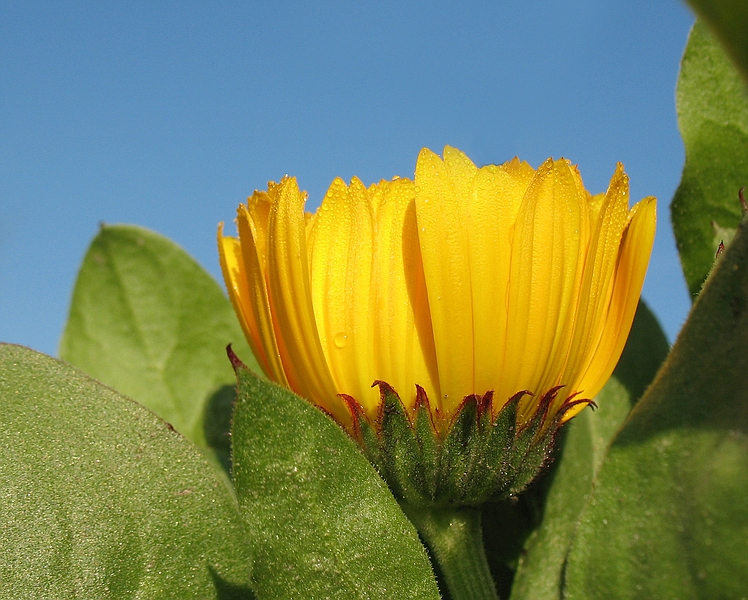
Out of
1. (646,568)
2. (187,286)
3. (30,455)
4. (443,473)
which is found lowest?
(646,568)

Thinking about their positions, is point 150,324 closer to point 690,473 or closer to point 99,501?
point 99,501

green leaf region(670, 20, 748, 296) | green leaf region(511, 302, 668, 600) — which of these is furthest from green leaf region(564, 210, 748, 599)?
green leaf region(670, 20, 748, 296)

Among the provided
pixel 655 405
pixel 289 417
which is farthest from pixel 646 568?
pixel 289 417

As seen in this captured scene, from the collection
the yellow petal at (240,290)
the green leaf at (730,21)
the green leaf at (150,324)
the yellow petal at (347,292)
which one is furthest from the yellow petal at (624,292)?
the green leaf at (150,324)

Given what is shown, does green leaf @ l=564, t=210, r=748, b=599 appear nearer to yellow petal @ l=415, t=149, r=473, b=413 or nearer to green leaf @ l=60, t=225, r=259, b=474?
yellow petal @ l=415, t=149, r=473, b=413

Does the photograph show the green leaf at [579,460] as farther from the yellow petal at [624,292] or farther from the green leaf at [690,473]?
the green leaf at [690,473]

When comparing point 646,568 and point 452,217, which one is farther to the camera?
point 452,217

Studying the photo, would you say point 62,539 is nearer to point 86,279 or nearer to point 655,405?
point 655,405
